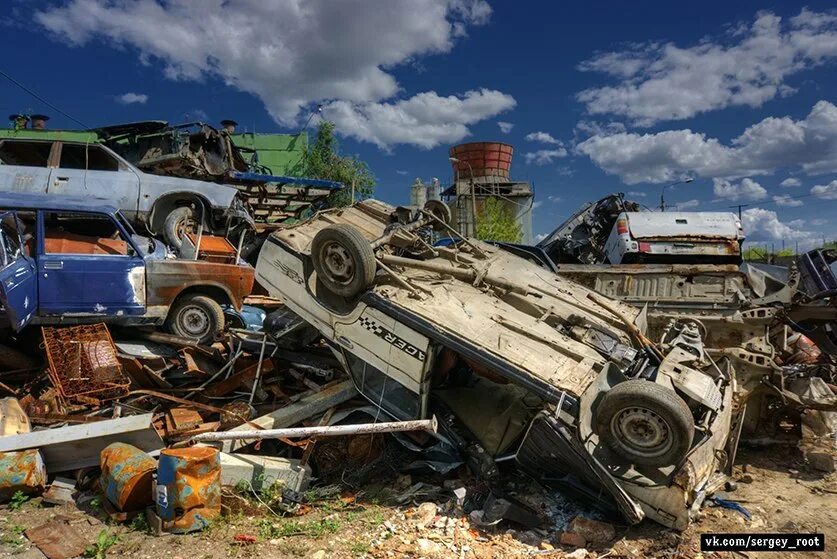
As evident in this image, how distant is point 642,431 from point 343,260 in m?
2.43

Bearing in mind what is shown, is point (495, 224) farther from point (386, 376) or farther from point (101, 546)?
point (101, 546)

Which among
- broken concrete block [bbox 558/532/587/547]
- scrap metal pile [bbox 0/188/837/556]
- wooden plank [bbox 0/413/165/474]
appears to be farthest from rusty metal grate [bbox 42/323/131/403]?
broken concrete block [bbox 558/532/587/547]

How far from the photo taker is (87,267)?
18.1ft

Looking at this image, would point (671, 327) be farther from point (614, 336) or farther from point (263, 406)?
point (263, 406)

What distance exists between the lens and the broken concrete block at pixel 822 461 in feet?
15.1

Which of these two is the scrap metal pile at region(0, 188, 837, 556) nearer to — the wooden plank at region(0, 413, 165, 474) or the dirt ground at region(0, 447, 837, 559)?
the wooden plank at region(0, 413, 165, 474)

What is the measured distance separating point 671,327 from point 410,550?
3198mm

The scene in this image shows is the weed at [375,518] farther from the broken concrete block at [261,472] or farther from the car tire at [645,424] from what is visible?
the car tire at [645,424]

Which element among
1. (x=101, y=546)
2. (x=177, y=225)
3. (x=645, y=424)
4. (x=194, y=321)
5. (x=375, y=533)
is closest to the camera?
(x=101, y=546)

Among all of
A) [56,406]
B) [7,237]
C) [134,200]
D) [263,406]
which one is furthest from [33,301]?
[134,200]

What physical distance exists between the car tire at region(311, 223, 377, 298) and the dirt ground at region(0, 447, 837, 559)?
1663 mm

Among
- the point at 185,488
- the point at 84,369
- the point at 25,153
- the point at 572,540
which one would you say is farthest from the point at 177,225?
the point at 572,540

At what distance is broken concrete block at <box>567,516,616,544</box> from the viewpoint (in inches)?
135

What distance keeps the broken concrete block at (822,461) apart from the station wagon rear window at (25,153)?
10.4m
